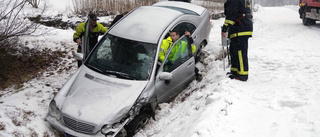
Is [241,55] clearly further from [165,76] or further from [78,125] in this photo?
[78,125]

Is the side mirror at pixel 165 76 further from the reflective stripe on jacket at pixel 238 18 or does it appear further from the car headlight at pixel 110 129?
the reflective stripe on jacket at pixel 238 18

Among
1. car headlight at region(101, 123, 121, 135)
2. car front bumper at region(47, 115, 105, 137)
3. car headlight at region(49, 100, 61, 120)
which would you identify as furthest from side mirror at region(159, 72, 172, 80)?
car headlight at region(49, 100, 61, 120)

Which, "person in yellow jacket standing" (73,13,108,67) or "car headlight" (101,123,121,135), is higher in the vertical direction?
"person in yellow jacket standing" (73,13,108,67)

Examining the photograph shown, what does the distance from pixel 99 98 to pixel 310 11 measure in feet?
38.6

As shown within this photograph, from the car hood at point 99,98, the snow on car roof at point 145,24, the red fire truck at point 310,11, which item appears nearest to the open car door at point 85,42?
the snow on car roof at point 145,24

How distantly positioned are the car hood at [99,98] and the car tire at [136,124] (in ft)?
0.82

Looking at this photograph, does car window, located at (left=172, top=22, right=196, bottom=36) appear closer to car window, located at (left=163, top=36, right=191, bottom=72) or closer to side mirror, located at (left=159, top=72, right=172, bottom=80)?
car window, located at (left=163, top=36, right=191, bottom=72)

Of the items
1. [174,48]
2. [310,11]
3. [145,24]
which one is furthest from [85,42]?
[310,11]

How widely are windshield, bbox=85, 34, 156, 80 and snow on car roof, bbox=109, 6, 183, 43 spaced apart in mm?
141

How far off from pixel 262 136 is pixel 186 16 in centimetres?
344

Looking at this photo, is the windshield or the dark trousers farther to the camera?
the dark trousers

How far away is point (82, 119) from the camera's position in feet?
13.5

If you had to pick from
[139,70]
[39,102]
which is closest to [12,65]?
[39,102]

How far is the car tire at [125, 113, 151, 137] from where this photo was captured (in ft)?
14.4
